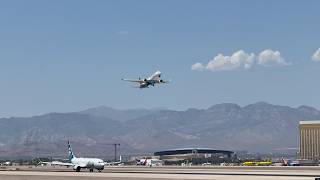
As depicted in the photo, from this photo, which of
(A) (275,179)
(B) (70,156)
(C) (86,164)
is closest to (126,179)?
(A) (275,179)

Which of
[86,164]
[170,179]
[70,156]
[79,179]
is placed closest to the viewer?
[170,179]

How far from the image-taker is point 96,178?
118 metres

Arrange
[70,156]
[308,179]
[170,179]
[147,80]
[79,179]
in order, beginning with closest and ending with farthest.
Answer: [308,179] → [170,179] → [79,179] → [147,80] → [70,156]

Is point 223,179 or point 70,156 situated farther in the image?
point 70,156

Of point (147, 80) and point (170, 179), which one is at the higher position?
point (147, 80)

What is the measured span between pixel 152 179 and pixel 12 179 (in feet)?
87.1

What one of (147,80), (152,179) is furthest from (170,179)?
(147,80)

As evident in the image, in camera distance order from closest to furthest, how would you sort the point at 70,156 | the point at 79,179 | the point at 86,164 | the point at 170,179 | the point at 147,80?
the point at 170,179 → the point at 79,179 → the point at 147,80 → the point at 86,164 → the point at 70,156

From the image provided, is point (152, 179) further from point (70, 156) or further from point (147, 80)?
point (70, 156)

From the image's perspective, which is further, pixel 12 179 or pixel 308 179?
pixel 12 179

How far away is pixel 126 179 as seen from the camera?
112m

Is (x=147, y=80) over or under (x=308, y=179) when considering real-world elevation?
over

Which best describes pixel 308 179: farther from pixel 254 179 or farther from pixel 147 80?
pixel 147 80

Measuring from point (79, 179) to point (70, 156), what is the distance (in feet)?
220
